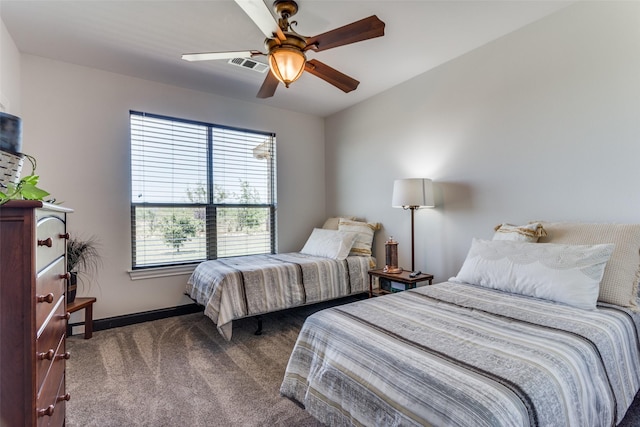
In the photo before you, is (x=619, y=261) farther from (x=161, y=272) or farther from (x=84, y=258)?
(x=84, y=258)

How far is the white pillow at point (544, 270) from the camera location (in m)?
1.72

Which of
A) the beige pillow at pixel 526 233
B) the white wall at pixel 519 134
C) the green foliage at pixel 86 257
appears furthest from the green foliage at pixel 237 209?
the beige pillow at pixel 526 233

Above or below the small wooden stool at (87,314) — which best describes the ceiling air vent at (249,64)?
above

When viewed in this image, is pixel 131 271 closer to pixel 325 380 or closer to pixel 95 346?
pixel 95 346

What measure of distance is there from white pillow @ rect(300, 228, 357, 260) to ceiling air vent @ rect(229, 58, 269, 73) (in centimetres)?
199

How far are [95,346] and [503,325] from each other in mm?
3178

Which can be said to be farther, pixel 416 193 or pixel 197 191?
pixel 197 191

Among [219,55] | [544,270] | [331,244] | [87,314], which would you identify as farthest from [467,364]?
[87,314]

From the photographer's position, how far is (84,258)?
3.12 metres

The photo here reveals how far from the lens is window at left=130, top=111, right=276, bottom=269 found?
3.45 m

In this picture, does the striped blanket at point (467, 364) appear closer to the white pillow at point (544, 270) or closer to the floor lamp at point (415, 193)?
the white pillow at point (544, 270)

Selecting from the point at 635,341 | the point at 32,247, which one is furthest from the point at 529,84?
the point at 32,247

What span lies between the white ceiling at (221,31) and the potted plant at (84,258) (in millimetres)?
1760

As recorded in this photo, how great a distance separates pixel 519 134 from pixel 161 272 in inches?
149
